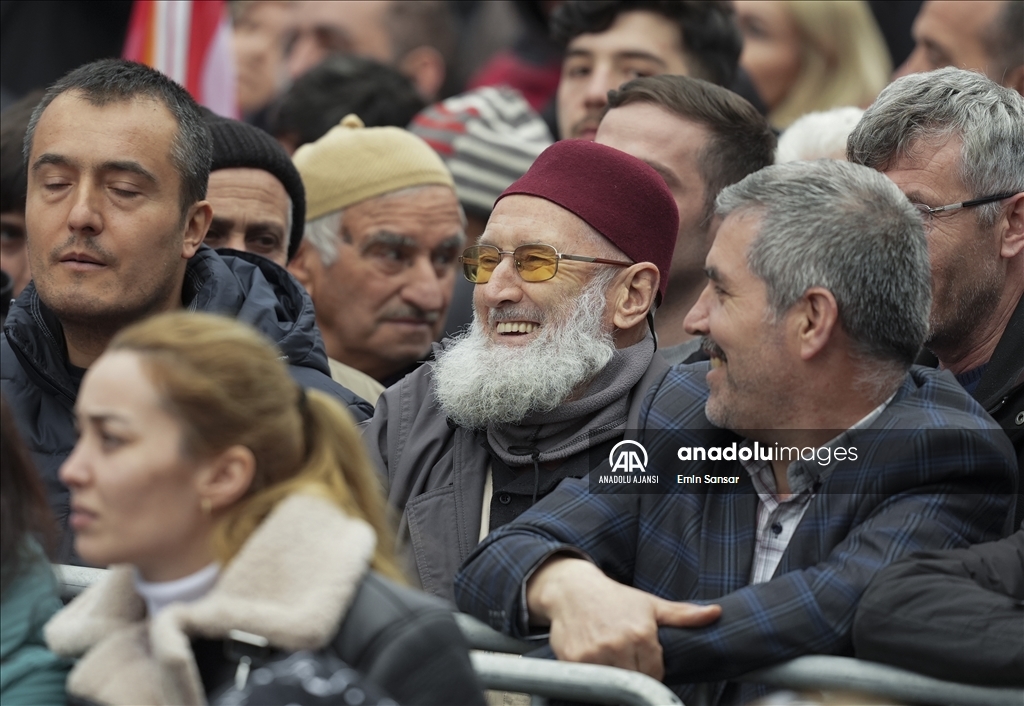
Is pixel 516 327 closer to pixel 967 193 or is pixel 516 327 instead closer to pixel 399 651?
pixel 967 193

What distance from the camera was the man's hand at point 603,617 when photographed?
11.5 ft

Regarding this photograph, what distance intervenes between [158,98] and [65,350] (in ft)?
2.80

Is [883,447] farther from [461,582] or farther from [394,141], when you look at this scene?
[394,141]

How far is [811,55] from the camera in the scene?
7.98 m

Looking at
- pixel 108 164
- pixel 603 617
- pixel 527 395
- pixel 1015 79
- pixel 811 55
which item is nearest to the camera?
pixel 603 617

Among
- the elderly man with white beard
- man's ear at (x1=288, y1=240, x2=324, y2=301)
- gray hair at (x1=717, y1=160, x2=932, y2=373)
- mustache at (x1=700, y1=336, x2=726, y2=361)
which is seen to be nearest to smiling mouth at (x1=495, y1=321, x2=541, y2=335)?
the elderly man with white beard

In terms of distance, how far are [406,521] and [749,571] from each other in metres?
1.04

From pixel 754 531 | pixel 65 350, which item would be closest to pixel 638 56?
pixel 65 350

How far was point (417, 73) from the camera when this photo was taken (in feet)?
33.9

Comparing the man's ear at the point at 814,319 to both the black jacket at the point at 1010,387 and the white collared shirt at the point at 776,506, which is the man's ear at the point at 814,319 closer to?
the white collared shirt at the point at 776,506

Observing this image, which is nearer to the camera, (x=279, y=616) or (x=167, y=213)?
(x=279, y=616)

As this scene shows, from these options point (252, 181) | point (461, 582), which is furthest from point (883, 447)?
point (252, 181)

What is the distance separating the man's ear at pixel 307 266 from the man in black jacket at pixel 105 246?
4.56 ft

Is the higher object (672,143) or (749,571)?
(672,143)
